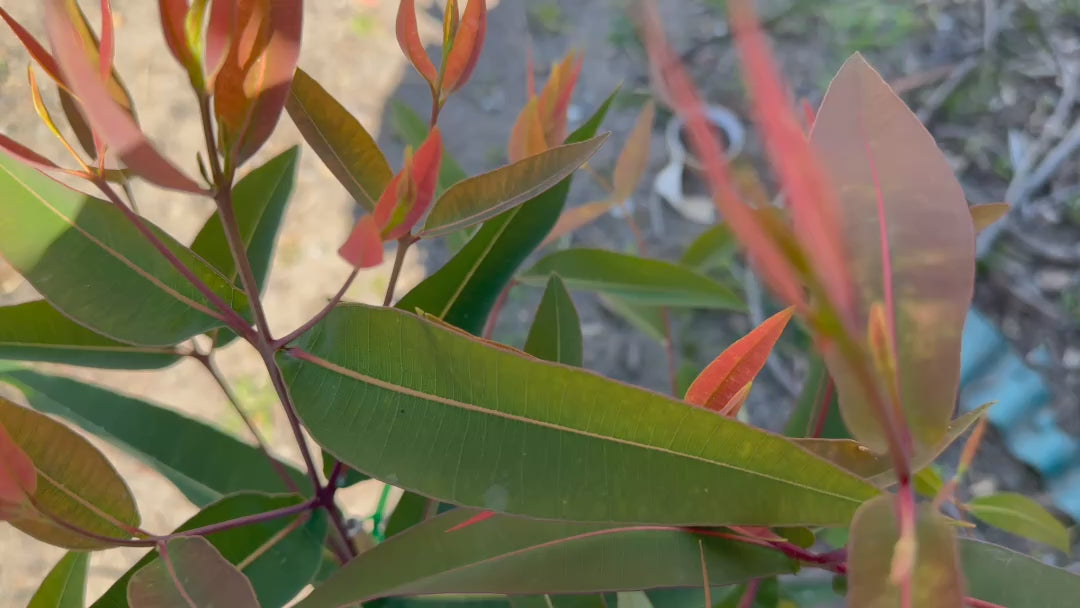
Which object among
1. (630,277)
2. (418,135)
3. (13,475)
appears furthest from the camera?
(418,135)

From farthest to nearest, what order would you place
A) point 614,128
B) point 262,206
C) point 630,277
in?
point 614,128 < point 630,277 < point 262,206

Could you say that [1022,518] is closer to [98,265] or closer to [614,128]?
[98,265]

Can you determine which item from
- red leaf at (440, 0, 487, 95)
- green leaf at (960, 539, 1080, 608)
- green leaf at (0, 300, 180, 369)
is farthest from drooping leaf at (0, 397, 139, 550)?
green leaf at (960, 539, 1080, 608)

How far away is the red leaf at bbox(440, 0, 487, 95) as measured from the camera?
304 mm

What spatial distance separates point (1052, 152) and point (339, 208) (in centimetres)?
184

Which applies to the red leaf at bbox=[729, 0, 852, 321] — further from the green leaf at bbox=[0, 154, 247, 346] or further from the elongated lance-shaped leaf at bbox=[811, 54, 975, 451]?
the green leaf at bbox=[0, 154, 247, 346]

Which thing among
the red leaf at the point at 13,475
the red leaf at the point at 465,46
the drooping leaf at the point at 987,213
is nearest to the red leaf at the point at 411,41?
the red leaf at the point at 465,46

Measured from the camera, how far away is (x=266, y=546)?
387 mm

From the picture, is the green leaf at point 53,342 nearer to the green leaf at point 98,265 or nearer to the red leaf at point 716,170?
the green leaf at point 98,265

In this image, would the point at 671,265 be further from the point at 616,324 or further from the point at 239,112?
the point at 616,324

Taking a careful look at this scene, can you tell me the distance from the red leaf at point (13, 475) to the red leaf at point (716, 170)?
0.26 metres

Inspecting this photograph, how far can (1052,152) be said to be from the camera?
1780 millimetres

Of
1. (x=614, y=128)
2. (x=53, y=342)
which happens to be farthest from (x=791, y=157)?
(x=614, y=128)

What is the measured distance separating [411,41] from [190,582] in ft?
0.82
